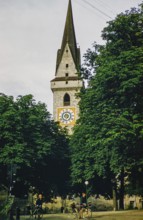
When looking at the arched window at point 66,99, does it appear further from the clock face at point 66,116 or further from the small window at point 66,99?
the clock face at point 66,116

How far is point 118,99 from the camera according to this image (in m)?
28.1

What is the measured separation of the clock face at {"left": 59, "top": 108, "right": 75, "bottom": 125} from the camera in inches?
2640

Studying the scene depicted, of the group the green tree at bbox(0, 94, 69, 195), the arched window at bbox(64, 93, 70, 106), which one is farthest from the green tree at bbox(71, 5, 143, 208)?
the arched window at bbox(64, 93, 70, 106)

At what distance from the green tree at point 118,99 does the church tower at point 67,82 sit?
35406 mm

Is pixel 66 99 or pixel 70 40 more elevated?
pixel 70 40

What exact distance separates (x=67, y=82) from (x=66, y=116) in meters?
7.31

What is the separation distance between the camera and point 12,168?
21.5 meters

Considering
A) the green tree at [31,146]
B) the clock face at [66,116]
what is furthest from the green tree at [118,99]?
the clock face at [66,116]

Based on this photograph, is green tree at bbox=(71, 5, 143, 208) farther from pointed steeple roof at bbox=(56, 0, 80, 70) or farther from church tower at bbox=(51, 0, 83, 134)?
pointed steeple roof at bbox=(56, 0, 80, 70)

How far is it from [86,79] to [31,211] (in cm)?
1535

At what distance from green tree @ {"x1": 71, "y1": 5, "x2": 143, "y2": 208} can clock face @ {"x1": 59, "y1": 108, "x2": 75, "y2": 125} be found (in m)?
35.2

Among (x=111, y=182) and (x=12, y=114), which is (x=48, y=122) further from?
(x=111, y=182)

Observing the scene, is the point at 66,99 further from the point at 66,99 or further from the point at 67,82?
the point at 67,82

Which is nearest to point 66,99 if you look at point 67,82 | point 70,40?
point 67,82
